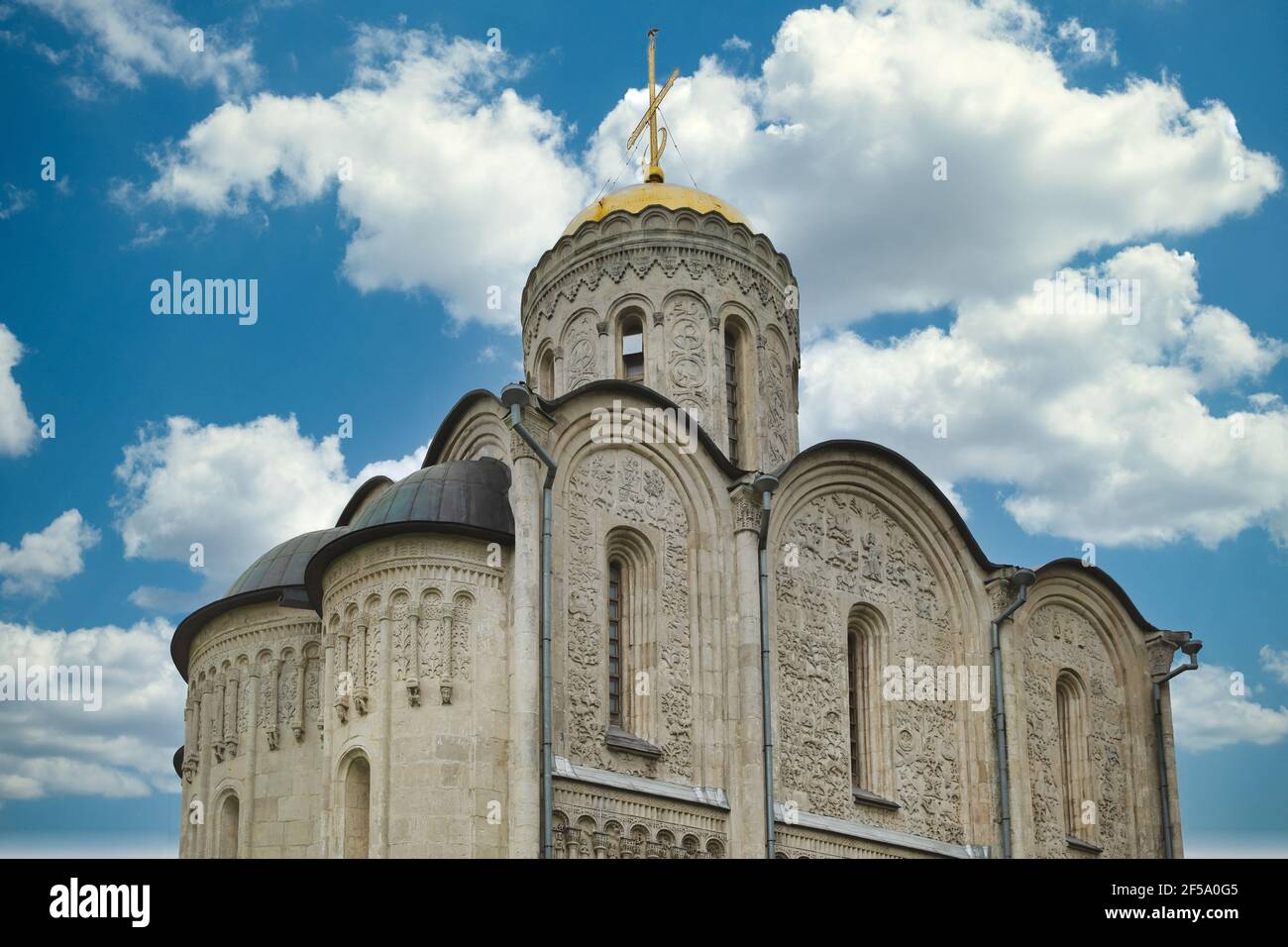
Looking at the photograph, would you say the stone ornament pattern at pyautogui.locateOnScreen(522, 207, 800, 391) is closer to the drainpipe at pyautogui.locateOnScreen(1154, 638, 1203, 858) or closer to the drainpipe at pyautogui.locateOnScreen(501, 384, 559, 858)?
the drainpipe at pyautogui.locateOnScreen(501, 384, 559, 858)

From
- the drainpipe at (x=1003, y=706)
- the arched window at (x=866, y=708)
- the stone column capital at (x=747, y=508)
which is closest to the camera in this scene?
the stone column capital at (x=747, y=508)

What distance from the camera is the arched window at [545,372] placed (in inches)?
930

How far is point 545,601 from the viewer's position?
17.0 meters

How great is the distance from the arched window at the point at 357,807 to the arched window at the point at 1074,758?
10.6 m

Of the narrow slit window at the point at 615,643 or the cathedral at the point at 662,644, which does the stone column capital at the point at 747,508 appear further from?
the narrow slit window at the point at 615,643

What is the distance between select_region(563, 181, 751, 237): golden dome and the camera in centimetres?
2380

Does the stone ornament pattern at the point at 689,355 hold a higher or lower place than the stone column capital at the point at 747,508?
higher

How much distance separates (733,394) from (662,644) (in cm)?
579

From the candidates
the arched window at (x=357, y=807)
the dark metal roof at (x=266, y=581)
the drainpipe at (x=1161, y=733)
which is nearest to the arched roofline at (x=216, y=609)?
the dark metal roof at (x=266, y=581)

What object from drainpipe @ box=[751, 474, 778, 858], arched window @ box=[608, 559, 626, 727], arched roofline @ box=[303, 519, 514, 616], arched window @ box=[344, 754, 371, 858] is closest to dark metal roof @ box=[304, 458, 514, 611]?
arched roofline @ box=[303, 519, 514, 616]

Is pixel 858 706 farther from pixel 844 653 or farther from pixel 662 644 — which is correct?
pixel 662 644
